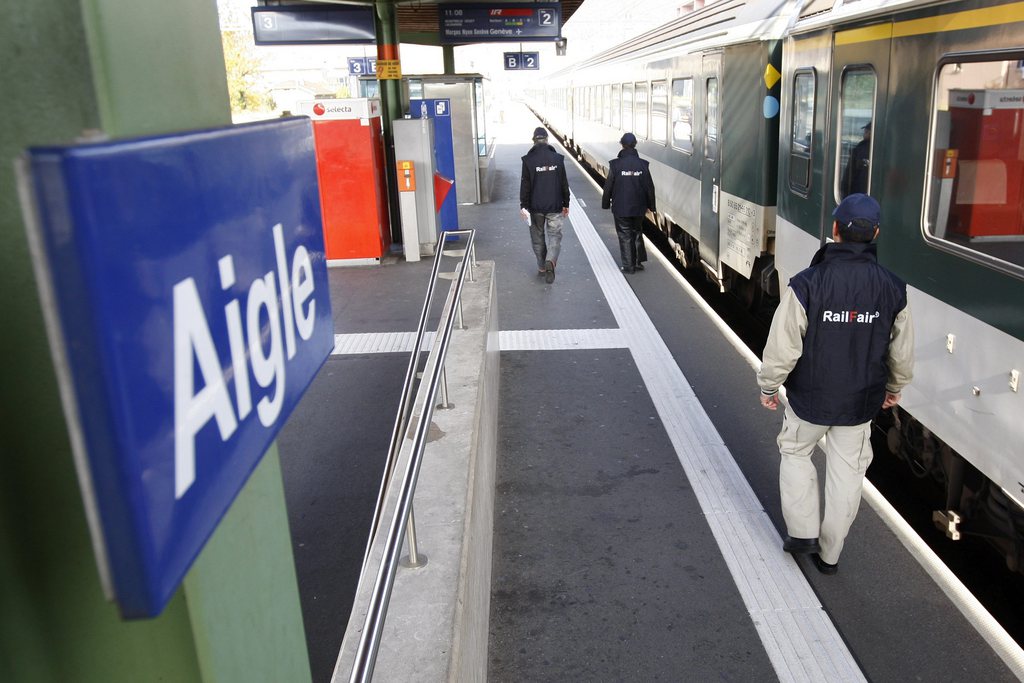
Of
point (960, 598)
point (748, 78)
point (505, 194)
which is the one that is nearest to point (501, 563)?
point (960, 598)

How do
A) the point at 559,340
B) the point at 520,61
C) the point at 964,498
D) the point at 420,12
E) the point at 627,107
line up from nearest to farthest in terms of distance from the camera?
the point at 964,498, the point at 559,340, the point at 627,107, the point at 420,12, the point at 520,61

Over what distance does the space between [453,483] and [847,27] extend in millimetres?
4058

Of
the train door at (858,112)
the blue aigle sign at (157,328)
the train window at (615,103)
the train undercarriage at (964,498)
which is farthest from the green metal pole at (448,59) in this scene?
the blue aigle sign at (157,328)

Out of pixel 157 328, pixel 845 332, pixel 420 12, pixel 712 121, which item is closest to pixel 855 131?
pixel 845 332

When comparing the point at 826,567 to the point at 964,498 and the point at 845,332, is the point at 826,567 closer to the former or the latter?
the point at 964,498

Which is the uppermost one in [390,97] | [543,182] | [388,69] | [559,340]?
[388,69]

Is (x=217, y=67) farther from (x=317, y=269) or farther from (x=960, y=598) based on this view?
(x=960, y=598)

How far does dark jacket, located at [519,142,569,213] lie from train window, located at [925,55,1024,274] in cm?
625

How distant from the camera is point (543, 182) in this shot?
34.6 feet

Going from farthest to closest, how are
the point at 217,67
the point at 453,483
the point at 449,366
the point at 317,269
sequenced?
the point at 449,366, the point at 453,483, the point at 317,269, the point at 217,67

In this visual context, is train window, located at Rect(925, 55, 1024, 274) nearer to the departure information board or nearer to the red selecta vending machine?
the red selecta vending machine

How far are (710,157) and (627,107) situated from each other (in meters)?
6.18

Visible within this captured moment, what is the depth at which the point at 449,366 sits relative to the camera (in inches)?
204

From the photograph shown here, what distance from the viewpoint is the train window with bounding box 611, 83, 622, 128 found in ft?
53.8
